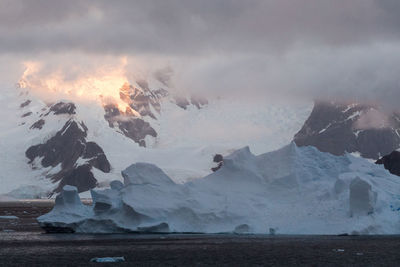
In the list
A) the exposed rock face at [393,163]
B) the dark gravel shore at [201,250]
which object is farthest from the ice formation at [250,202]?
the exposed rock face at [393,163]

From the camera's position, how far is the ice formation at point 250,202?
7394 centimetres

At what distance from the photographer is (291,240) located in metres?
71.4

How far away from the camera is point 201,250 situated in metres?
63.5

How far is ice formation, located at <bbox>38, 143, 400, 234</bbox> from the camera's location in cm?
7394

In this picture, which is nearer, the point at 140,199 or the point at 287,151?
the point at 140,199

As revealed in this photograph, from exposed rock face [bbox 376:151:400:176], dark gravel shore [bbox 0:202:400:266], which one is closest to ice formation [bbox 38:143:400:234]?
dark gravel shore [bbox 0:202:400:266]

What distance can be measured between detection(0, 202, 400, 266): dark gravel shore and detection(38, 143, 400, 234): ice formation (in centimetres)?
133

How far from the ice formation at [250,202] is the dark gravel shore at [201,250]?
133 centimetres

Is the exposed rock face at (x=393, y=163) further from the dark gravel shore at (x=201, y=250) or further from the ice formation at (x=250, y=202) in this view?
the dark gravel shore at (x=201, y=250)

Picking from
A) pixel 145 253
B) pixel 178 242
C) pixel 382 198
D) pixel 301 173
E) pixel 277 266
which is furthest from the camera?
pixel 301 173

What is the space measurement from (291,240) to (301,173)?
1101 cm

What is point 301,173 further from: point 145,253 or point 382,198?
point 145,253

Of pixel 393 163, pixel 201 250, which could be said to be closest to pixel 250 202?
pixel 201 250

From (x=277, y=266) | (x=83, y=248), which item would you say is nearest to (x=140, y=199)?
(x=83, y=248)
